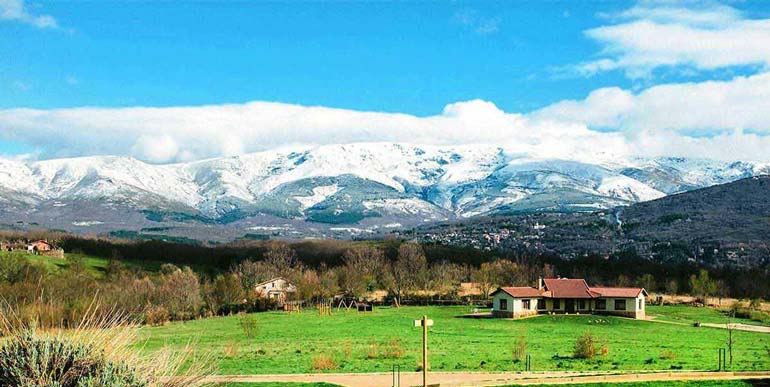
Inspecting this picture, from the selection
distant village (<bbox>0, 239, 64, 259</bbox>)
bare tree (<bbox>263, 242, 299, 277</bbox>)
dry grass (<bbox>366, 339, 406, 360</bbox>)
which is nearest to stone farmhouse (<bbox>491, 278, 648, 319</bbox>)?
dry grass (<bbox>366, 339, 406, 360</bbox>)

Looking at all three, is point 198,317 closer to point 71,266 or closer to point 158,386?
point 71,266

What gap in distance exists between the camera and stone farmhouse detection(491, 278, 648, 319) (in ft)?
247

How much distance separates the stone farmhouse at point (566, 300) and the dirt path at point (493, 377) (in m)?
40.3

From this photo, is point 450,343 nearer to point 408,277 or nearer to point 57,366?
point 57,366

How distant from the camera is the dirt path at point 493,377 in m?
32.4

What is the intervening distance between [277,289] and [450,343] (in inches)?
2433

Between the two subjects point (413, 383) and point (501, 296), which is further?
point (501, 296)

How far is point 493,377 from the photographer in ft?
111

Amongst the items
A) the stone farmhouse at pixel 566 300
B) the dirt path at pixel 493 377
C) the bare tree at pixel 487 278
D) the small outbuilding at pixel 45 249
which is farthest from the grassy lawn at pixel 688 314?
the small outbuilding at pixel 45 249

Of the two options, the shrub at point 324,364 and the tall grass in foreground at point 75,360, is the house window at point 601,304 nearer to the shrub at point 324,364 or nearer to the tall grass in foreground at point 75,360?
the shrub at point 324,364

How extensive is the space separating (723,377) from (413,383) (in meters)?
13.4

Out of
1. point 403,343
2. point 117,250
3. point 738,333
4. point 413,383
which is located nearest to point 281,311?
point 403,343

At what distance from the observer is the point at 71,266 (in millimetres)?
114938

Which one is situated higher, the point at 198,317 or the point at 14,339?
the point at 14,339
